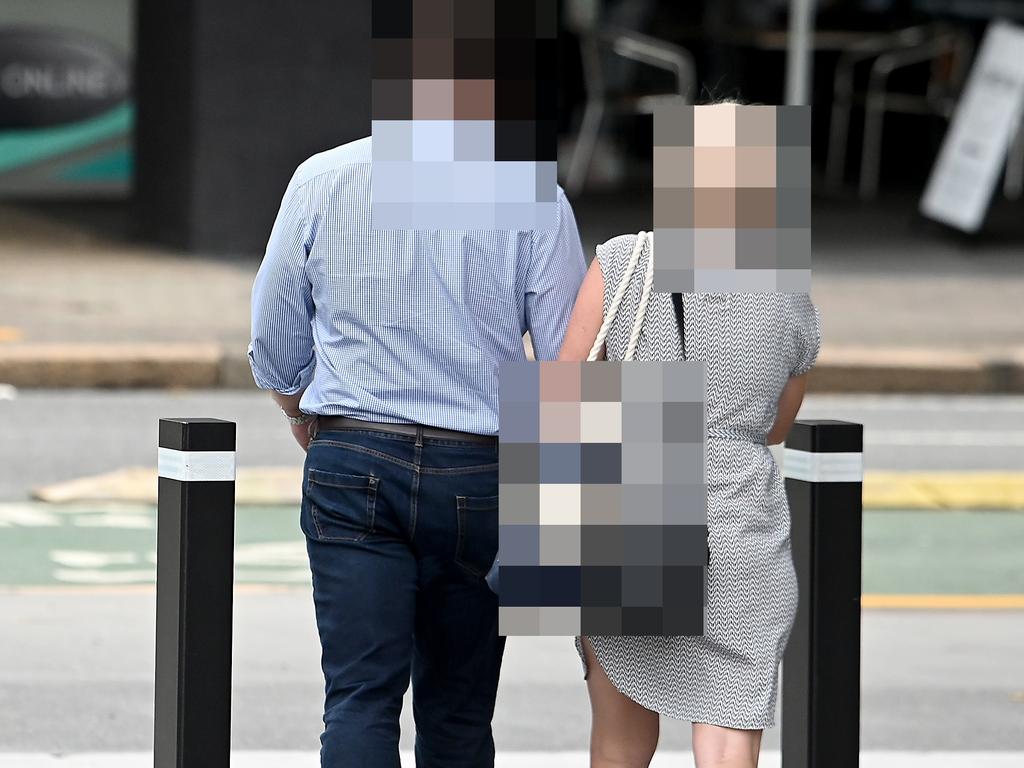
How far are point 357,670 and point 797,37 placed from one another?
14.5 m

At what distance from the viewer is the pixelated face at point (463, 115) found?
3553 mm

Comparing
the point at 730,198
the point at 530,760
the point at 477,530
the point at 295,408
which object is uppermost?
the point at 730,198

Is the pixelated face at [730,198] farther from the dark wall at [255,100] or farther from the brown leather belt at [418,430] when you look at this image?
the dark wall at [255,100]

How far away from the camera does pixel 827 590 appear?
12.8ft

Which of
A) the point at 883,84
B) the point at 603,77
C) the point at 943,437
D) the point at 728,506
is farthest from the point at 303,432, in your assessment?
the point at 883,84

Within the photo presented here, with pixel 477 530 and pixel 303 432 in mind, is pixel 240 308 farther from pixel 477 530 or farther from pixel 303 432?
pixel 477 530

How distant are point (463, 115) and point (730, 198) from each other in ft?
1.65

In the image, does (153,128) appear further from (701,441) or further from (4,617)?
(701,441)

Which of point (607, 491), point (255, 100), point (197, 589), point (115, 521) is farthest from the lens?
point (255, 100)

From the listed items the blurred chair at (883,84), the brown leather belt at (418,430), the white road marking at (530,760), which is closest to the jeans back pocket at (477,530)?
the brown leather belt at (418,430)

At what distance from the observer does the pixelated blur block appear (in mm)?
3396

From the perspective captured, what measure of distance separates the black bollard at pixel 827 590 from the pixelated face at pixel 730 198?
50 centimetres

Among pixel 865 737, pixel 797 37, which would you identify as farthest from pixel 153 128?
pixel 865 737

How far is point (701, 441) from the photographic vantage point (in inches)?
135
